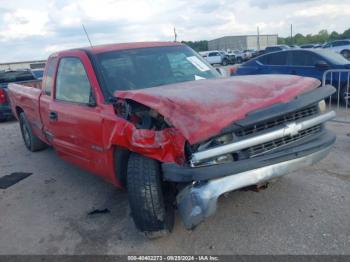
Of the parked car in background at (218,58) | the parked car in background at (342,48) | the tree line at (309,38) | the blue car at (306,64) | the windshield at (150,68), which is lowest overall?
the tree line at (309,38)

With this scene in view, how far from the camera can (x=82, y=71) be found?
4.25m

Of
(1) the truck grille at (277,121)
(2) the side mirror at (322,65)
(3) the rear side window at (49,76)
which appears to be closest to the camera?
(1) the truck grille at (277,121)

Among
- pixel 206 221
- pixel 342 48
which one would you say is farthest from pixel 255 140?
pixel 342 48

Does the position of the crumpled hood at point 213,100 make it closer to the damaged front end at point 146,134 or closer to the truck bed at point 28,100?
the damaged front end at point 146,134

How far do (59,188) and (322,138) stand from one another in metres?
3.47

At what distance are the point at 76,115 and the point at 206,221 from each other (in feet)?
6.15

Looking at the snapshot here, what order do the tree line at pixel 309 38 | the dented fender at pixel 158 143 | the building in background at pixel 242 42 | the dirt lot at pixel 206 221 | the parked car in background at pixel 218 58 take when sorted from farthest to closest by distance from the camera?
the building in background at pixel 242 42 < the tree line at pixel 309 38 < the parked car in background at pixel 218 58 < the dirt lot at pixel 206 221 < the dented fender at pixel 158 143

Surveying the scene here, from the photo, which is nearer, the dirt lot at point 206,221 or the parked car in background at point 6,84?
the dirt lot at point 206,221

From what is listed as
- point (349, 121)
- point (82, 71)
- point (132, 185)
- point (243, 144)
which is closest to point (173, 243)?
point (132, 185)

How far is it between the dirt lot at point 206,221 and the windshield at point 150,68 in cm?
143

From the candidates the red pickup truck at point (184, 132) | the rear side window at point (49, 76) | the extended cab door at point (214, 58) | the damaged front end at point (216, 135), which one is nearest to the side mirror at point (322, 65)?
the red pickup truck at point (184, 132)

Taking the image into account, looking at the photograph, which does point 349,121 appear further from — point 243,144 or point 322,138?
point 243,144

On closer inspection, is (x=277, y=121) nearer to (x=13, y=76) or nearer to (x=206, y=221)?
(x=206, y=221)

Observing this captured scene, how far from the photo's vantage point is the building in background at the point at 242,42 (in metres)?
73.1
